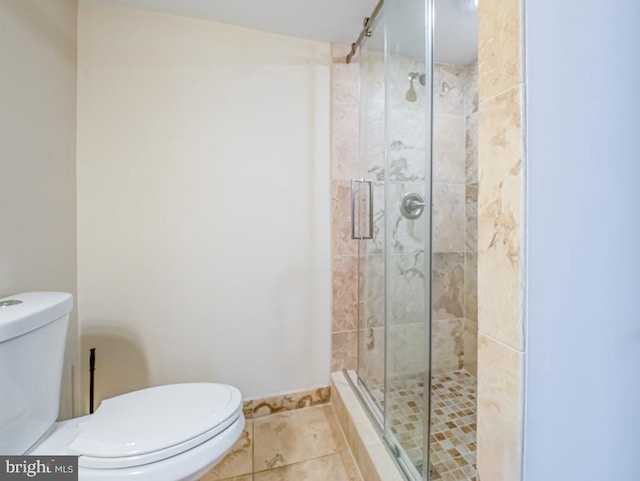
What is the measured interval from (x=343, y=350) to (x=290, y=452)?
51cm

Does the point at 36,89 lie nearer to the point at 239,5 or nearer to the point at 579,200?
the point at 239,5

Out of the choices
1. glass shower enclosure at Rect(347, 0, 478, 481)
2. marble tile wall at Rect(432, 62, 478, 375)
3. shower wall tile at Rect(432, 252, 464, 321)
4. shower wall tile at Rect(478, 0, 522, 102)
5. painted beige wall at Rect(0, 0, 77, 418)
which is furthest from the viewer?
shower wall tile at Rect(432, 252, 464, 321)

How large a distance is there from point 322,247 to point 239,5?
3.82ft

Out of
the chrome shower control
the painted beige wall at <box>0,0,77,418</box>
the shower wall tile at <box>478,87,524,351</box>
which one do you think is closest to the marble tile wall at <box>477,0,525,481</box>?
the shower wall tile at <box>478,87,524,351</box>

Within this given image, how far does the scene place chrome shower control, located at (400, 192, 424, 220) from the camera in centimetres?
108

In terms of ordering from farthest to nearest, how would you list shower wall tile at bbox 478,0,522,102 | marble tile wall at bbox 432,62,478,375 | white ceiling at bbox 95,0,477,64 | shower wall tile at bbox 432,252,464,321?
shower wall tile at bbox 432,252,464,321
marble tile wall at bbox 432,62,478,375
white ceiling at bbox 95,0,477,64
shower wall tile at bbox 478,0,522,102

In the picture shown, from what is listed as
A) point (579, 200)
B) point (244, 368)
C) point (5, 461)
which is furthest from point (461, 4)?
point (5, 461)

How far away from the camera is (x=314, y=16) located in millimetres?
1265

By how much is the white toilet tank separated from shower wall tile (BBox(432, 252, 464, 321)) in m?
1.46

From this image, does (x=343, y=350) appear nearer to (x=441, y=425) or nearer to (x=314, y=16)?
(x=441, y=425)

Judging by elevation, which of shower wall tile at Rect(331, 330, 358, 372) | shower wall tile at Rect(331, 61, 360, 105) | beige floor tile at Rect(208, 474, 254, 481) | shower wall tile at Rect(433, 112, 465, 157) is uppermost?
shower wall tile at Rect(331, 61, 360, 105)

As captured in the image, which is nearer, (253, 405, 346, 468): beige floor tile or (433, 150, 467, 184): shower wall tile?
(253, 405, 346, 468): beige floor tile

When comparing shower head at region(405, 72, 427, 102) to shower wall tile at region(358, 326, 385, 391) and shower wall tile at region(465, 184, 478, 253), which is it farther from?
shower wall tile at region(358, 326, 385, 391)

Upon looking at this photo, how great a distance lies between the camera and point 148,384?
127 centimetres
